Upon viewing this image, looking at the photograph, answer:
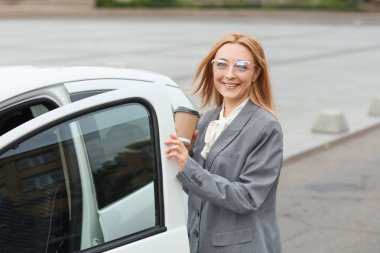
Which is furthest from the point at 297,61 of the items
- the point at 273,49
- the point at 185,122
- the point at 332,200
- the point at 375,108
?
the point at 185,122

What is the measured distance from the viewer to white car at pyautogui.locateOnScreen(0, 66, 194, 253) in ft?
7.98

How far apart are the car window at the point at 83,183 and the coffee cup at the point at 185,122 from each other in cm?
12

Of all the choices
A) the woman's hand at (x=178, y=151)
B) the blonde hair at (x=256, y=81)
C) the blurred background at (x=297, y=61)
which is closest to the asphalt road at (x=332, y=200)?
the blurred background at (x=297, y=61)

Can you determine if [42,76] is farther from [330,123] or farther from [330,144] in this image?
[330,123]

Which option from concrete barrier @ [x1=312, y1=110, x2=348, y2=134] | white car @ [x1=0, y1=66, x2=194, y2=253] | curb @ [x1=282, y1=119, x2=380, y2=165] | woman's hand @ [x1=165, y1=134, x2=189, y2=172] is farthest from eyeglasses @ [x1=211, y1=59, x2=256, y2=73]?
concrete barrier @ [x1=312, y1=110, x2=348, y2=134]

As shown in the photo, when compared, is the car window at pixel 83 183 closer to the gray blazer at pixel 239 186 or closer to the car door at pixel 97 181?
the car door at pixel 97 181

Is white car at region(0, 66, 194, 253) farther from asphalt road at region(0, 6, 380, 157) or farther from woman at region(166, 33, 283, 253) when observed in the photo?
asphalt road at region(0, 6, 380, 157)

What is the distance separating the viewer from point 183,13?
42344 millimetres

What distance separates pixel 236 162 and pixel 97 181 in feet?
1.68

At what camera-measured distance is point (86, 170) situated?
2635mm

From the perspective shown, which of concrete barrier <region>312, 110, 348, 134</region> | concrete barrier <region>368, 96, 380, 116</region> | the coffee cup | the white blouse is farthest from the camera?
concrete barrier <region>368, 96, 380, 116</region>

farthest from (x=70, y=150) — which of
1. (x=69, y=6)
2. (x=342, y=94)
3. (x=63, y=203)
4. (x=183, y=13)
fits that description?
(x=69, y=6)

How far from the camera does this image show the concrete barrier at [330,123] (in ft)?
33.9

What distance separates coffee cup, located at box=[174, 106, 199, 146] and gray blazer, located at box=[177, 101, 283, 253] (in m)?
0.12
